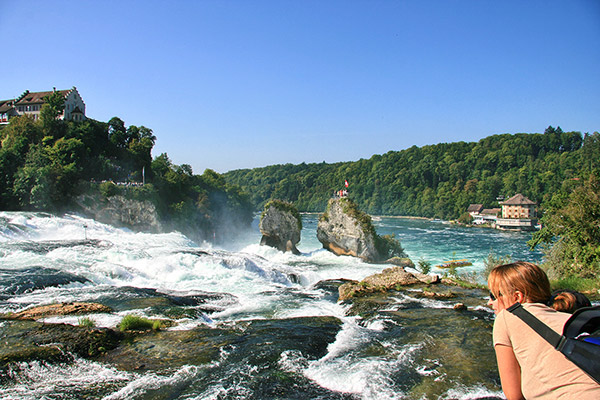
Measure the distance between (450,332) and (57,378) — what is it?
10.1m

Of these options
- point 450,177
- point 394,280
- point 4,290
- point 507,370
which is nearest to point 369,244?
point 394,280

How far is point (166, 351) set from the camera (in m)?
9.77

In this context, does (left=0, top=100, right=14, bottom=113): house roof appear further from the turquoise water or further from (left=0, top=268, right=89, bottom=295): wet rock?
(left=0, top=268, right=89, bottom=295): wet rock

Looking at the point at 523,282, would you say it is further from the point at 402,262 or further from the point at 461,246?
the point at 461,246

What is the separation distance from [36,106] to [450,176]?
117872mm

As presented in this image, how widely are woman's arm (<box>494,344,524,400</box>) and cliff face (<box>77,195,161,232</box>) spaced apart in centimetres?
5006

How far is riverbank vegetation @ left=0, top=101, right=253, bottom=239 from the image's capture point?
43875 mm

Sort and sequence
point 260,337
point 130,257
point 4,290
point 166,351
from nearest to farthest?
point 166,351 → point 260,337 → point 4,290 → point 130,257

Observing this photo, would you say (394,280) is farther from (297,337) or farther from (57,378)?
(57,378)

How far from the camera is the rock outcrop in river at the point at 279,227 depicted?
1742 inches

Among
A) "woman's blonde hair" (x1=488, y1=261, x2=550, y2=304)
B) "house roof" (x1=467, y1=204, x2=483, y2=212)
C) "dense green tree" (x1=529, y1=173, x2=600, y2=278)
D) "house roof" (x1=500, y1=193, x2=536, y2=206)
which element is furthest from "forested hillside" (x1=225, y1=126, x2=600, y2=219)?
"woman's blonde hair" (x1=488, y1=261, x2=550, y2=304)

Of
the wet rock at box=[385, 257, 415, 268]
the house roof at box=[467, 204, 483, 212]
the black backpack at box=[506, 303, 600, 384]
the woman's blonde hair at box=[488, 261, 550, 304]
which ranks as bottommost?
the wet rock at box=[385, 257, 415, 268]

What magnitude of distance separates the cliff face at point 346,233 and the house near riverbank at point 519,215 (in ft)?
Result: 175

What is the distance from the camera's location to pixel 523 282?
9.16ft
